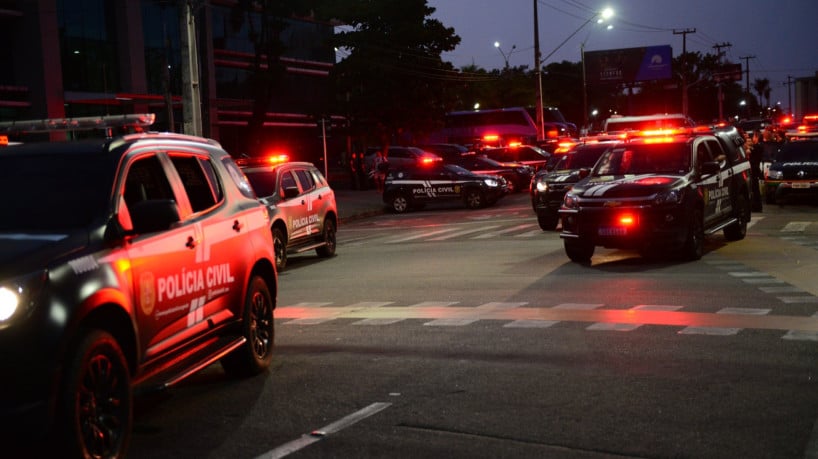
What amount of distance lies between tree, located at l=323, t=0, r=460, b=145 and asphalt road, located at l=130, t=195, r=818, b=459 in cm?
3574

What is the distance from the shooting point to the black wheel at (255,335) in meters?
8.59

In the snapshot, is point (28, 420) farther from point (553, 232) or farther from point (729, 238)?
point (553, 232)

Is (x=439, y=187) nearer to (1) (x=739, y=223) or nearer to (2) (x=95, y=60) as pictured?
(2) (x=95, y=60)

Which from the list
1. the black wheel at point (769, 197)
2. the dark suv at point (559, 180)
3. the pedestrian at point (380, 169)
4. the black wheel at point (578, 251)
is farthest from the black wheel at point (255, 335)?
the pedestrian at point (380, 169)

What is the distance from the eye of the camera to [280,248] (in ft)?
61.2

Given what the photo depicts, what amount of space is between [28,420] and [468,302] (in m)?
8.11

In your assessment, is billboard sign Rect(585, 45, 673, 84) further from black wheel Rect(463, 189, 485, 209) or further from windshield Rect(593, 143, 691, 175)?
windshield Rect(593, 143, 691, 175)

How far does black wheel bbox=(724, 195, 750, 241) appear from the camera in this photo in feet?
65.2

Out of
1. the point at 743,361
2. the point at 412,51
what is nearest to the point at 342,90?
the point at 412,51

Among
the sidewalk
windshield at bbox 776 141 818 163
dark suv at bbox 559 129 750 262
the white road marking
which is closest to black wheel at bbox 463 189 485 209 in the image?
the sidewalk

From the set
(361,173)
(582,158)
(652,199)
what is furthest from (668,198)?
(361,173)

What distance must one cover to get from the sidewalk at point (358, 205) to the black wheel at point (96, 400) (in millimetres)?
27926

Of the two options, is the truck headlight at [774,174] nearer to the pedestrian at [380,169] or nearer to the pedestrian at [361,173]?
the pedestrian at [380,169]

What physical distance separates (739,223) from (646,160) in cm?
307
